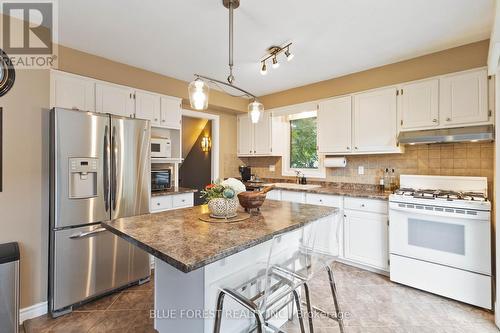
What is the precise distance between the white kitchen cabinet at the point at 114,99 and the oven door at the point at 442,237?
10.7 feet

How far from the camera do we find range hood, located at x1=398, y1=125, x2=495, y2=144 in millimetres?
2283

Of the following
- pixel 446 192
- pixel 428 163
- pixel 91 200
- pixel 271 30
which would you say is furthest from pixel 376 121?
pixel 91 200

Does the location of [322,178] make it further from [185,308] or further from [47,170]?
[47,170]

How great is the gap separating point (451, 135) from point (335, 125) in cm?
134

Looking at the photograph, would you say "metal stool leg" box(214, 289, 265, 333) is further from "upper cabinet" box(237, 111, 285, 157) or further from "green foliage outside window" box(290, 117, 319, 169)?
"upper cabinet" box(237, 111, 285, 157)

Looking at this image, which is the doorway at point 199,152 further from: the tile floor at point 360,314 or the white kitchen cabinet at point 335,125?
the tile floor at point 360,314

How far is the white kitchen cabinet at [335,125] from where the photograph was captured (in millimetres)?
3354

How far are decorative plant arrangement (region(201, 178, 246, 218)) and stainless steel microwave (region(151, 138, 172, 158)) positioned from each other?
1.80m

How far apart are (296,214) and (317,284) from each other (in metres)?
1.35

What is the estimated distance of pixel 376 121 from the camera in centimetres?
309

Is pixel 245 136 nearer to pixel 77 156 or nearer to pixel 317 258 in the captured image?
pixel 77 156

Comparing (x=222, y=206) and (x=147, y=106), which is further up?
(x=147, y=106)

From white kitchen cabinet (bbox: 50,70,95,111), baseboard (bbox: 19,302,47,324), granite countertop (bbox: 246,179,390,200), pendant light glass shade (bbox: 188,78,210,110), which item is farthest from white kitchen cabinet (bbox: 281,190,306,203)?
baseboard (bbox: 19,302,47,324)

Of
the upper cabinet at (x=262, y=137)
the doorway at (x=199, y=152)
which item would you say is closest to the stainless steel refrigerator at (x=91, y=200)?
the doorway at (x=199, y=152)
